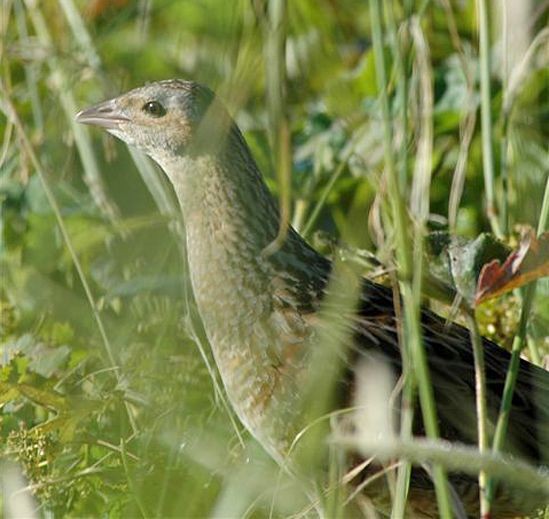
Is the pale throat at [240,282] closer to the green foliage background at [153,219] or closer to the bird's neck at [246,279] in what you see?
the bird's neck at [246,279]

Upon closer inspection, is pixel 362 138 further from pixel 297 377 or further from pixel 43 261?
pixel 297 377

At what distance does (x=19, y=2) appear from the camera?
13.1 ft

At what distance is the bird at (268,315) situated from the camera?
A: 2.92m

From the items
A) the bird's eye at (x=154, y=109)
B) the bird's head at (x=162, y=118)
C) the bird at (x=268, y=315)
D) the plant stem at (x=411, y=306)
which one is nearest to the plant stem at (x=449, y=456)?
the plant stem at (x=411, y=306)

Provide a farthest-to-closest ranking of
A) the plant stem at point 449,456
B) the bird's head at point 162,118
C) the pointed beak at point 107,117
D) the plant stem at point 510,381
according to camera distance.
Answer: the pointed beak at point 107,117 → the bird's head at point 162,118 → the plant stem at point 510,381 → the plant stem at point 449,456

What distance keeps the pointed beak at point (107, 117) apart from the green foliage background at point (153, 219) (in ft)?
0.52

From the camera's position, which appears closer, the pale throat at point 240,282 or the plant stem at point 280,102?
the plant stem at point 280,102

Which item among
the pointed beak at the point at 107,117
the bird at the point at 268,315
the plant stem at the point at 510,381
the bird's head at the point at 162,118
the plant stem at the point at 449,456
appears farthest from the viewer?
the pointed beak at the point at 107,117

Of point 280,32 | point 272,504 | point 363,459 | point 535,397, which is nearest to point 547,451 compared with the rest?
point 535,397

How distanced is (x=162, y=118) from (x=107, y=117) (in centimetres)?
16

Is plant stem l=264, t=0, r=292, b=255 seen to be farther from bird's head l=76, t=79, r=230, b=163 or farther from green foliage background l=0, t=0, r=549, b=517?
bird's head l=76, t=79, r=230, b=163

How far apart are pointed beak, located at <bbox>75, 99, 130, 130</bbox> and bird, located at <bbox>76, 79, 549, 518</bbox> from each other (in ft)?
0.07

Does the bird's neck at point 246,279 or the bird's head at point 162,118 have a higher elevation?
the bird's head at point 162,118

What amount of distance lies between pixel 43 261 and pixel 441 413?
152 centimetres
